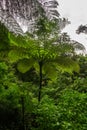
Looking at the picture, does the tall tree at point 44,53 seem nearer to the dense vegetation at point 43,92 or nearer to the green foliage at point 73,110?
the dense vegetation at point 43,92

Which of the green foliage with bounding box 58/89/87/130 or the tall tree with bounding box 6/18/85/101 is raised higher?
the tall tree with bounding box 6/18/85/101

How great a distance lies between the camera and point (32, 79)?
38.9 feet

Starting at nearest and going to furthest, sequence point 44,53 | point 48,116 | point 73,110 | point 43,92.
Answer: point 48,116, point 73,110, point 44,53, point 43,92

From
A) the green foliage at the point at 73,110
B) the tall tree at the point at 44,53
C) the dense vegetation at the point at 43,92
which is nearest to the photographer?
the green foliage at the point at 73,110

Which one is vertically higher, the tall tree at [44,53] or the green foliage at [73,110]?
the tall tree at [44,53]

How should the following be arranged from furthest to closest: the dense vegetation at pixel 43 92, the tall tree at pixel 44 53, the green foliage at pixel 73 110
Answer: the tall tree at pixel 44 53 → the dense vegetation at pixel 43 92 → the green foliage at pixel 73 110

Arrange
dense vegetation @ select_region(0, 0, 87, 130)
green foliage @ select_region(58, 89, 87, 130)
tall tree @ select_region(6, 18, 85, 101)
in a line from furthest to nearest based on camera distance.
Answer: tall tree @ select_region(6, 18, 85, 101) < dense vegetation @ select_region(0, 0, 87, 130) < green foliage @ select_region(58, 89, 87, 130)

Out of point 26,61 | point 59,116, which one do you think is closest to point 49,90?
point 26,61

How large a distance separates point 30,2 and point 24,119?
5.26m

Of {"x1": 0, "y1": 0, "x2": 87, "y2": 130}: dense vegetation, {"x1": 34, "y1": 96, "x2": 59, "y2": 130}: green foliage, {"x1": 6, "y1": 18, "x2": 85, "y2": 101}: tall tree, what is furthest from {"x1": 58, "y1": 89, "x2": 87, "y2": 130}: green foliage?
{"x1": 6, "y1": 18, "x2": 85, "y2": 101}: tall tree

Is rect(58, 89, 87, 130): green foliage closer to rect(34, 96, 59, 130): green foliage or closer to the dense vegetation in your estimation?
the dense vegetation

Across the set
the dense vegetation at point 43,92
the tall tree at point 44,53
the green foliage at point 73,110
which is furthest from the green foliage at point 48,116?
the tall tree at point 44,53

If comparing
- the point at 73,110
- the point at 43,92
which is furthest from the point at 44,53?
the point at 73,110

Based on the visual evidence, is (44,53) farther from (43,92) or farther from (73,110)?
(73,110)
